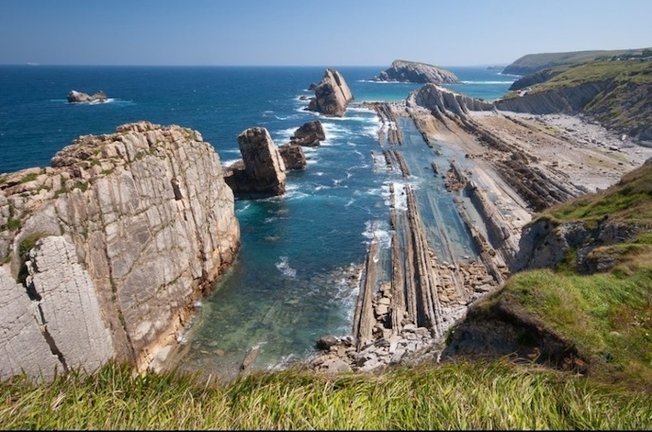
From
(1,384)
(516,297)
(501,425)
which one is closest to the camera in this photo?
(501,425)

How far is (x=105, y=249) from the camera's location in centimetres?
2378

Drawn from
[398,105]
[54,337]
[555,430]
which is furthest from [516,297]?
[398,105]

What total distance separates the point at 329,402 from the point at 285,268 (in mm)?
30105

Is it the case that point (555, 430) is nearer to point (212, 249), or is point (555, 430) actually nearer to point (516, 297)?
point (516, 297)

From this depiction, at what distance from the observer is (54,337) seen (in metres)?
18.9

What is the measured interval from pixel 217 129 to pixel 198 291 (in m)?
71.6

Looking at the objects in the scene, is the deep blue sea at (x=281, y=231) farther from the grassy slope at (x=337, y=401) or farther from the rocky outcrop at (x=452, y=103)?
the rocky outcrop at (x=452, y=103)

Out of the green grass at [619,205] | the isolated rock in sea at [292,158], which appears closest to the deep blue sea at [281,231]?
the isolated rock in sea at [292,158]

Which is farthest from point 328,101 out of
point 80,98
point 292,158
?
point 80,98

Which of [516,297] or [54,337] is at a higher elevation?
[516,297]

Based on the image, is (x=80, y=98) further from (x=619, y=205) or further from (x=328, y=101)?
(x=619, y=205)

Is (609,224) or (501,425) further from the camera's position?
(609,224)

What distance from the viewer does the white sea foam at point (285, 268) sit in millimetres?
37781

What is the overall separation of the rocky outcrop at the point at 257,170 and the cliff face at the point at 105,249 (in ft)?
67.0
